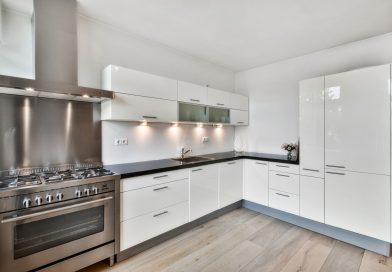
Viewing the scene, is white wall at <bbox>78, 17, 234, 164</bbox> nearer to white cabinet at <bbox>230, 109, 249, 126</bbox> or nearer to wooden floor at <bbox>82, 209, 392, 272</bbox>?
white cabinet at <bbox>230, 109, 249, 126</bbox>

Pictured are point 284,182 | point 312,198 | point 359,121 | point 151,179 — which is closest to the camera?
point 151,179

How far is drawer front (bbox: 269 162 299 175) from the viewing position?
9.11 feet

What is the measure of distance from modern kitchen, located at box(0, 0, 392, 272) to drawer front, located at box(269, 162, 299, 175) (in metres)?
0.02

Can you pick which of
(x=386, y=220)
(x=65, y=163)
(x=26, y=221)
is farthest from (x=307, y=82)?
(x=26, y=221)

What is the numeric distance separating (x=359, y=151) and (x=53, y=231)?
318cm

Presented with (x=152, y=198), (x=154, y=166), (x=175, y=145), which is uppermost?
(x=175, y=145)

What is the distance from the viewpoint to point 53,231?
5.32ft

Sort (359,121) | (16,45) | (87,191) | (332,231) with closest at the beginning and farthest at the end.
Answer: (87,191) < (16,45) < (359,121) < (332,231)

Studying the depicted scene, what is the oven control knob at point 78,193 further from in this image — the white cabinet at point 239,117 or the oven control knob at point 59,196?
the white cabinet at point 239,117

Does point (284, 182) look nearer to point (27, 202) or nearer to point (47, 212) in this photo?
point (47, 212)

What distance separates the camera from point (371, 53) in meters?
2.63

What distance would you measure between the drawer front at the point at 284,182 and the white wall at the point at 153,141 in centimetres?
117

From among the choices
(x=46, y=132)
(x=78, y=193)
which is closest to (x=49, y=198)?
(x=78, y=193)

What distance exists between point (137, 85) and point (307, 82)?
2240mm
